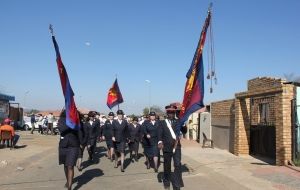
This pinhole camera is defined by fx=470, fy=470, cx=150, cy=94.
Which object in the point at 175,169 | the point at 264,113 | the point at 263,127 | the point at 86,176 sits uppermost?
the point at 264,113

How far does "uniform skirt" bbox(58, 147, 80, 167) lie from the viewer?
391 inches

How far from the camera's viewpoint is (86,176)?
12.4m

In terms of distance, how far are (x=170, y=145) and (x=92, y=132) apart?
6390mm

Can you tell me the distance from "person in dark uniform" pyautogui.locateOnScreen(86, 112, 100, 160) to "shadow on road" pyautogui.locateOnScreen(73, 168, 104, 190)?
222cm

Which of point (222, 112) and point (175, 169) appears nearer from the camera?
point (175, 169)

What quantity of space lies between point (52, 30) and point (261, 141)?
9.85 metres

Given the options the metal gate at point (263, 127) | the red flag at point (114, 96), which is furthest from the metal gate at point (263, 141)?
the red flag at point (114, 96)

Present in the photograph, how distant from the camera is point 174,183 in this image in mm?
10047

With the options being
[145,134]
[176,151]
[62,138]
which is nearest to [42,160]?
[145,134]

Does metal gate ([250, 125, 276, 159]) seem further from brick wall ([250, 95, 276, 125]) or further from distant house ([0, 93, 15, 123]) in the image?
distant house ([0, 93, 15, 123])

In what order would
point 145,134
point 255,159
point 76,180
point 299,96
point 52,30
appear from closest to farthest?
1. point 52,30
2. point 76,180
3. point 299,96
4. point 145,134
5. point 255,159

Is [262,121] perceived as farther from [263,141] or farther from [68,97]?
[68,97]

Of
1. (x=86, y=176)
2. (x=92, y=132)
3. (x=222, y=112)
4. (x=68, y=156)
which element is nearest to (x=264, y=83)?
(x=222, y=112)

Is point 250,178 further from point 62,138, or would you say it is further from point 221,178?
point 62,138
